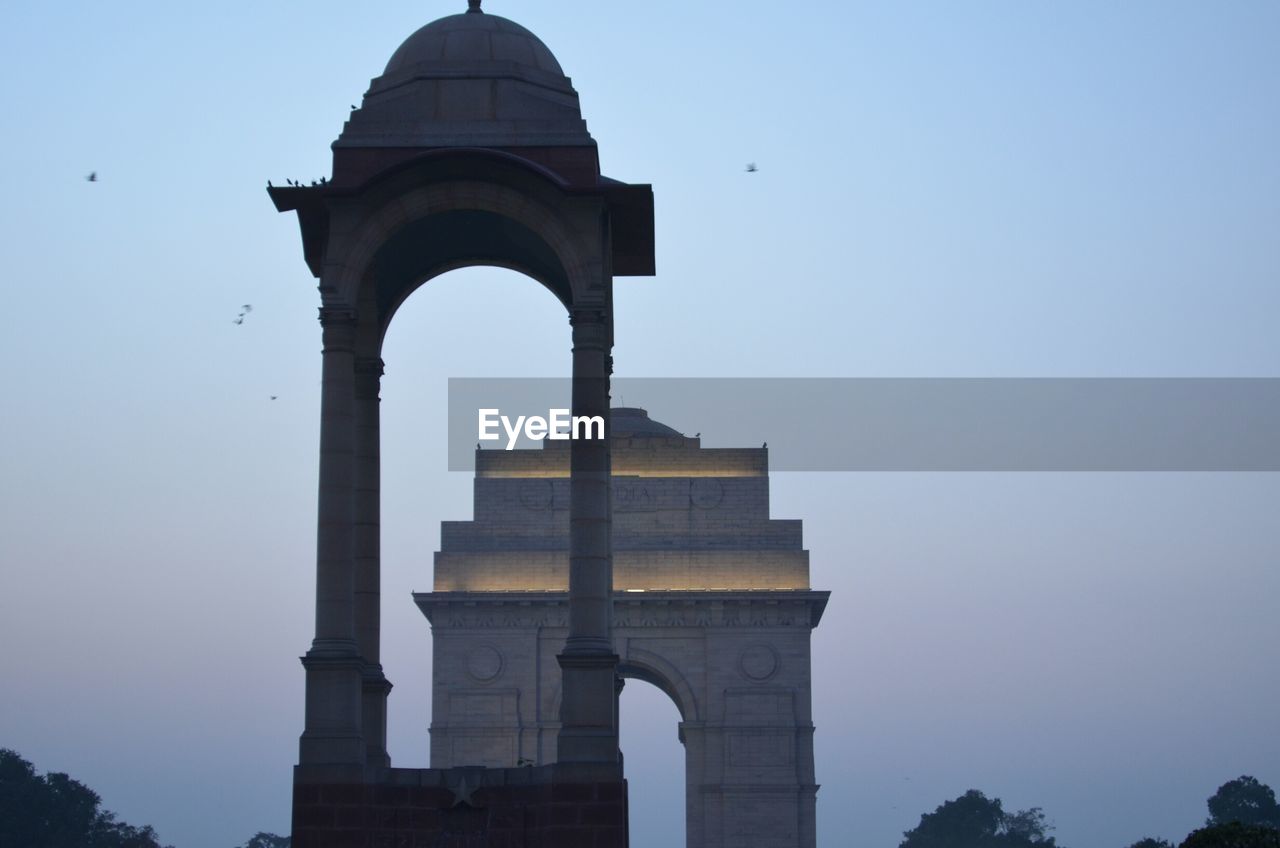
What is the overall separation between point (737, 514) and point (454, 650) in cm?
1423

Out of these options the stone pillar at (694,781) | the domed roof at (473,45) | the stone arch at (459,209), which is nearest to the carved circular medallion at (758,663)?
the stone pillar at (694,781)

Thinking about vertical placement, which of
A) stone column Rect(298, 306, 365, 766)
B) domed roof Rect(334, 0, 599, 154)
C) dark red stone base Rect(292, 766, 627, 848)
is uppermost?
domed roof Rect(334, 0, 599, 154)

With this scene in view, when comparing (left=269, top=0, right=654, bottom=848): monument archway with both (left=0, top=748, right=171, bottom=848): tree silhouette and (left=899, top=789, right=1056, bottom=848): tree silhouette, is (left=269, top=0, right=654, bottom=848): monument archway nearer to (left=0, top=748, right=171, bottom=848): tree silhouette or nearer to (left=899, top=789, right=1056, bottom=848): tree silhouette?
(left=0, top=748, right=171, bottom=848): tree silhouette

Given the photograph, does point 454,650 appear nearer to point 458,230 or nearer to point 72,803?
point 72,803

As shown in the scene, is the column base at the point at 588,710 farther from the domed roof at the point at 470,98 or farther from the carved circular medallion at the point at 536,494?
the carved circular medallion at the point at 536,494

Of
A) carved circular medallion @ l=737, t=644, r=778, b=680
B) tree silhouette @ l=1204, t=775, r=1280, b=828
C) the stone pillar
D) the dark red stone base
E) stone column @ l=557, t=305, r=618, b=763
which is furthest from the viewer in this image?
tree silhouette @ l=1204, t=775, r=1280, b=828

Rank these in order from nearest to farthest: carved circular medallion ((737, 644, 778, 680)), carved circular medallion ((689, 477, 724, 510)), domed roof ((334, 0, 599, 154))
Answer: domed roof ((334, 0, 599, 154))
carved circular medallion ((737, 644, 778, 680))
carved circular medallion ((689, 477, 724, 510))

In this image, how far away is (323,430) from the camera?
1517 inches

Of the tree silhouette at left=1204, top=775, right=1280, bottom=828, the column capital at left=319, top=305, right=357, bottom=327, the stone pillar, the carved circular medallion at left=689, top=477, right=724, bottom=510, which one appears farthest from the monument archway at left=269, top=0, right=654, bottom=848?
the tree silhouette at left=1204, top=775, right=1280, bottom=828

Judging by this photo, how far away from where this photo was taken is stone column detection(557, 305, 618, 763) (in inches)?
1462

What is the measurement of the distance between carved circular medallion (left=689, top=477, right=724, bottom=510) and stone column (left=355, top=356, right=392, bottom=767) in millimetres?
59620

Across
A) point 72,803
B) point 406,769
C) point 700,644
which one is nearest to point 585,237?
point 406,769

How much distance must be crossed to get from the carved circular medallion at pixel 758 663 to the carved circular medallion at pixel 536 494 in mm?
11445

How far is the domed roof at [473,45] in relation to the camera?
135 feet
